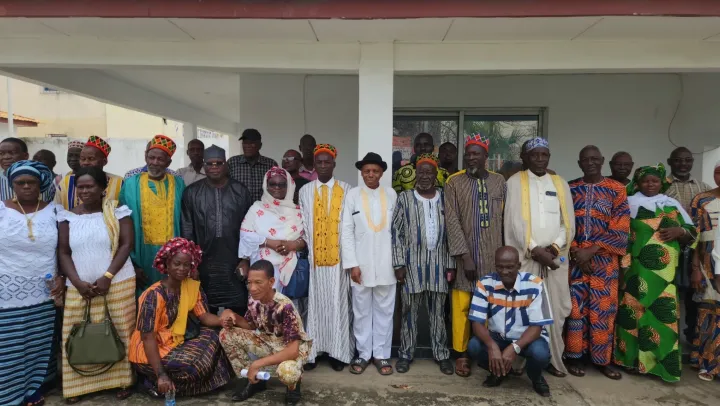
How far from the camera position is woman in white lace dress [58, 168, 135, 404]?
312cm

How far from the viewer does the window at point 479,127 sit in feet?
21.2

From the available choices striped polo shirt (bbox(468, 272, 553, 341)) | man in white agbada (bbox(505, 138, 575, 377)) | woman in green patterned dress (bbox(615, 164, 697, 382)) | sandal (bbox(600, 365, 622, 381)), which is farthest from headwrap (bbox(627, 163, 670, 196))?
sandal (bbox(600, 365, 622, 381))

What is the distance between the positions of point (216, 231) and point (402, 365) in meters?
1.81

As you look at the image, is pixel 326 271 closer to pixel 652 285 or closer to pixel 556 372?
pixel 556 372

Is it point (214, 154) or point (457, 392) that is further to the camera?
point (214, 154)

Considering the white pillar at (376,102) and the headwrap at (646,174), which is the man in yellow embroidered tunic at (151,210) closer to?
the white pillar at (376,102)

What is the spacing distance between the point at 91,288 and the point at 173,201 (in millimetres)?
846

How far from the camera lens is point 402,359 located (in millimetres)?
3732

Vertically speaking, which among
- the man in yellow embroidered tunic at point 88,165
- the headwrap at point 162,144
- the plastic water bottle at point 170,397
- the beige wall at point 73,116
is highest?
the beige wall at point 73,116

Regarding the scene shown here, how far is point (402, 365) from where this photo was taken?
3.68 m

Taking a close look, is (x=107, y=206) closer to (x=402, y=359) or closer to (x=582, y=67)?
(x=402, y=359)

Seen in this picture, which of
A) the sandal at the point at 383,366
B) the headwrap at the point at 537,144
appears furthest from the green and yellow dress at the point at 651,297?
the sandal at the point at 383,366

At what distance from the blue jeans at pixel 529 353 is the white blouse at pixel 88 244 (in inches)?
105

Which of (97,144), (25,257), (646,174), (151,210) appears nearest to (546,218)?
(646,174)
